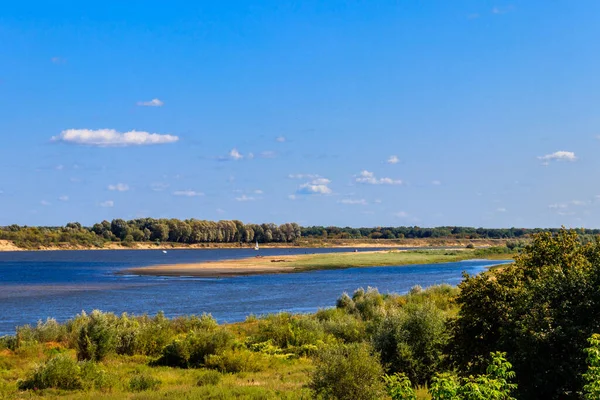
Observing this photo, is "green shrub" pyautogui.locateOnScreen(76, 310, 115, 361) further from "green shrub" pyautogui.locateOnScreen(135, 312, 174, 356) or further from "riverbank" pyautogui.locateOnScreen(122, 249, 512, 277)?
"riverbank" pyautogui.locateOnScreen(122, 249, 512, 277)

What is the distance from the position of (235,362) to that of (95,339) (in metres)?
6.53

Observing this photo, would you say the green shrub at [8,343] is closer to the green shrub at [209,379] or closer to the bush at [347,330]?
the green shrub at [209,379]

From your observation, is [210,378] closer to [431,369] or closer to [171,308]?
[431,369]

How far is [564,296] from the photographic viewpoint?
17.3 metres

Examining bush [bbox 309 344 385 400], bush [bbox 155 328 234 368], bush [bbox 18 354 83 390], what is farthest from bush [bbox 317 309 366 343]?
bush [bbox 18 354 83 390]

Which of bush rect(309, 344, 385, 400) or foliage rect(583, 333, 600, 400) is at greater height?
foliage rect(583, 333, 600, 400)

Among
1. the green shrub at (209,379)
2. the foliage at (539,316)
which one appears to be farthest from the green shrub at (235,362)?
the foliage at (539,316)

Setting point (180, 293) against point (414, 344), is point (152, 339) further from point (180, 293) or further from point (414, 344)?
point (180, 293)

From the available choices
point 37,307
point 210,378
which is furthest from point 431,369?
point 37,307

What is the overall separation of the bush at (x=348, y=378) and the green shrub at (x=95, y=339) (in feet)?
41.5

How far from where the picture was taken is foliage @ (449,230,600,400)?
16.2 meters

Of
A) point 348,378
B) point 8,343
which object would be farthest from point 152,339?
point 348,378

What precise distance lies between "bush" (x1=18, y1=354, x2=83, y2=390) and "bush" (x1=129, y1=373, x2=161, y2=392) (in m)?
1.62

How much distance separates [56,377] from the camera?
68.2 feet
